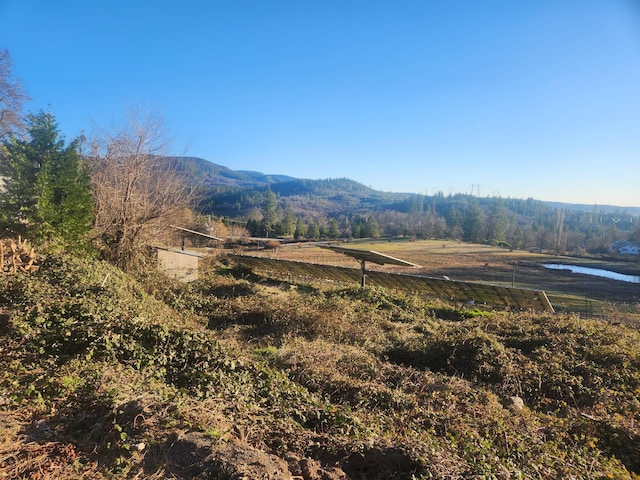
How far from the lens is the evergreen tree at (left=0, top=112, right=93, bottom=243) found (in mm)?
11914

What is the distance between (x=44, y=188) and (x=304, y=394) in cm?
1269

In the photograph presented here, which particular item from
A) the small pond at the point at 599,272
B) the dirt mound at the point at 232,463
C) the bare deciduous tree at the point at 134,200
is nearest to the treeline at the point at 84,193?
the bare deciduous tree at the point at 134,200

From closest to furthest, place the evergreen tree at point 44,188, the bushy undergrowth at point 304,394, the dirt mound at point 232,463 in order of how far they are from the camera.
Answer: the dirt mound at point 232,463
the bushy undergrowth at point 304,394
the evergreen tree at point 44,188

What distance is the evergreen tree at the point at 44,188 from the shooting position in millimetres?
11914

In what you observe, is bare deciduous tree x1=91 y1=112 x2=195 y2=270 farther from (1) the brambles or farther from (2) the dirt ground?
(2) the dirt ground

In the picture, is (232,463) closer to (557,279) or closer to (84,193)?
(84,193)

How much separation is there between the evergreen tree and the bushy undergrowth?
2.87 m

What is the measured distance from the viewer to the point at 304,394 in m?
4.96

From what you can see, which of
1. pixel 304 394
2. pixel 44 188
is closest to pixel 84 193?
pixel 44 188

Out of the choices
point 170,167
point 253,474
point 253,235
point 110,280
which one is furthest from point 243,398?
point 253,235

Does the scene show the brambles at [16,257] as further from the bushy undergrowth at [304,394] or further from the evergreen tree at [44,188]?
the evergreen tree at [44,188]

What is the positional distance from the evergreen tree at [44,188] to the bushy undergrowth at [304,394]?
287 cm

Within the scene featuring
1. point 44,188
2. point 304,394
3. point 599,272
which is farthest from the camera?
point 599,272

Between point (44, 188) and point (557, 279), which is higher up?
point (44, 188)
